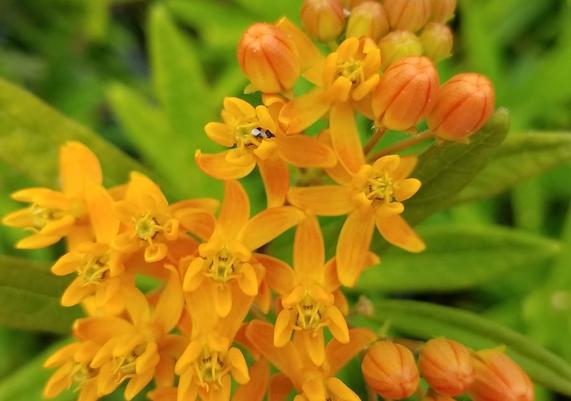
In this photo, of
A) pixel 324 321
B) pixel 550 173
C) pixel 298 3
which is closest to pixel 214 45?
pixel 298 3

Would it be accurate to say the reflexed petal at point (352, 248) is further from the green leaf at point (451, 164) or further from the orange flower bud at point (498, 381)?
the orange flower bud at point (498, 381)

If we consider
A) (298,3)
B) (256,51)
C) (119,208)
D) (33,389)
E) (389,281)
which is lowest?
(33,389)

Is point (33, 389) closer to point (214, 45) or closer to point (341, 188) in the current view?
point (341, 188)

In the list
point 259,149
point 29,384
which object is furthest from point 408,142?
point 29,384

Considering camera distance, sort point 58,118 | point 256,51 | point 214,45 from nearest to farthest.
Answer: point 256,51, point 58,118, point 214,45

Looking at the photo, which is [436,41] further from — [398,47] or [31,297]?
[31,297]
